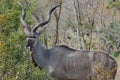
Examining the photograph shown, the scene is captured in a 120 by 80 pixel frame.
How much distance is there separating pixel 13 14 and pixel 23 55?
0.70m

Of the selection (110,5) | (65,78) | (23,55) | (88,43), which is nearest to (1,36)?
(23,55)

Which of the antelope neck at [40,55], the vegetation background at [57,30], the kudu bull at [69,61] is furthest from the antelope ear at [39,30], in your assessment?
the antelope neck at [40,55]

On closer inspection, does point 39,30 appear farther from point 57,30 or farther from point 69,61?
point 57,30

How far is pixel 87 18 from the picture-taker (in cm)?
934

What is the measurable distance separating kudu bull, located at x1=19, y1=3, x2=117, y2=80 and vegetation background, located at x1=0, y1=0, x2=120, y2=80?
0.44 meters

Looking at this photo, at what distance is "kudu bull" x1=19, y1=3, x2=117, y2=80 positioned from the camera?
632cm

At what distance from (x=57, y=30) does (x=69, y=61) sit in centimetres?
256

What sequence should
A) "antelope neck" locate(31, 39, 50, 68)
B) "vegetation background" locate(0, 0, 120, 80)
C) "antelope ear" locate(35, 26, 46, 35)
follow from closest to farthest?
"vegetation background" locate(0, 0, 120, 80) < "antelope ear" locate(35, 26, 46, 35) < "antelope neck" locate(31, 39, 50, 68)

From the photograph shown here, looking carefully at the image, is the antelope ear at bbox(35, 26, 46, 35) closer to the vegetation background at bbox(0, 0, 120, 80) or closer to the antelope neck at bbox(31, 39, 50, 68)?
the vegetation background at bbox(0, 0, 120, 80)

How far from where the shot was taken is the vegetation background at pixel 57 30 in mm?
3832

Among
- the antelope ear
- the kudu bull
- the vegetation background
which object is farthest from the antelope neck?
the vegetation background

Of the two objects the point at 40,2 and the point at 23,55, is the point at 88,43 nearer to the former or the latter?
the point at 40,2

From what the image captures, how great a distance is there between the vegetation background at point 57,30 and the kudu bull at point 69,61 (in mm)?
438

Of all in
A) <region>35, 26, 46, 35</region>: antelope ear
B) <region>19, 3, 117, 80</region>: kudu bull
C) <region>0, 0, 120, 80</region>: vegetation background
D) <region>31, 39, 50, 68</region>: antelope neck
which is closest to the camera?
<region>0, 0, 120, 80</region>: vegetation background
